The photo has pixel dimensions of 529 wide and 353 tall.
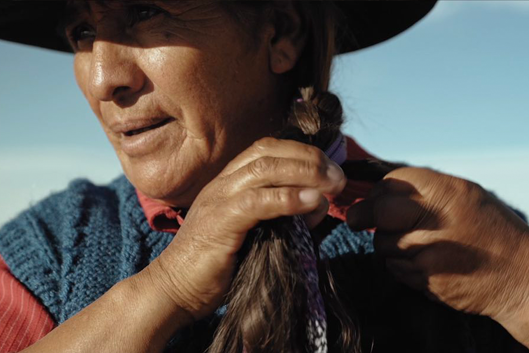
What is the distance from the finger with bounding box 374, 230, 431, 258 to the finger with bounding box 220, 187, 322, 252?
1.31 ft

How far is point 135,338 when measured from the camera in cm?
150

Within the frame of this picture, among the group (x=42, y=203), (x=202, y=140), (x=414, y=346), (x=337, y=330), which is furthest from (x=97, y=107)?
(x=414, y=346)

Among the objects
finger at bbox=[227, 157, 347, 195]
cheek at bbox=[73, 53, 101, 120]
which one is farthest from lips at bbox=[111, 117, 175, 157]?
finger at bbox=[227, 157, 347, 195]

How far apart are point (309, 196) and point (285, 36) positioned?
101cm

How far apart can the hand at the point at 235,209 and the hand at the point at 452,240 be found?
28 centimetres

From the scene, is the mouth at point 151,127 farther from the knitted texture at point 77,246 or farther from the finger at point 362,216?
the finger at point 362,216

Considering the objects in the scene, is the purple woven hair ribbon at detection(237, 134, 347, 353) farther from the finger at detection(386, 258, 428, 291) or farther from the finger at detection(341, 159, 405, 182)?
the finger at detection(341, 159, 405, 182)

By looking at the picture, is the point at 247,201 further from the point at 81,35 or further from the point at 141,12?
the point at 81,35

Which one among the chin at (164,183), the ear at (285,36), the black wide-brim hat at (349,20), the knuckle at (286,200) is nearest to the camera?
the knuckle at (286,200)

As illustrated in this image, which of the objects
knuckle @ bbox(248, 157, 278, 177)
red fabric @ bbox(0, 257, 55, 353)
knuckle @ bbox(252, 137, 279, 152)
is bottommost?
red fabric @ bbox(0, 257, 55, 353)

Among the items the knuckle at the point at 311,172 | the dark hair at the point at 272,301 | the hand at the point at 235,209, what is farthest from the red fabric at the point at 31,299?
the knuckle at the point at 311,172

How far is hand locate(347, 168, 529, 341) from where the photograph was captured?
62.3 inches

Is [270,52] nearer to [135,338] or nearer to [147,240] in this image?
[147,240]

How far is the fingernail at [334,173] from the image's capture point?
133 cm
